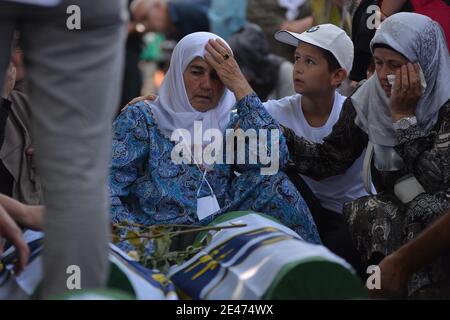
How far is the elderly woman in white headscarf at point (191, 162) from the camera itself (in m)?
4.04

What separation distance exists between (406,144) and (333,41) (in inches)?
34.7

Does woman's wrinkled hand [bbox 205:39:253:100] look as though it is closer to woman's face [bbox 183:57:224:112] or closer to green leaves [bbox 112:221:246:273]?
woman's face [bbox 183:57:224:112]

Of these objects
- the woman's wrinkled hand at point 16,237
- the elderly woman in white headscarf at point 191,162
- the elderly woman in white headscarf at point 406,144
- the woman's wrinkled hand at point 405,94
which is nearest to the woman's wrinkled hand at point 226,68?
the elderly woman in white headscarf at point 191,162

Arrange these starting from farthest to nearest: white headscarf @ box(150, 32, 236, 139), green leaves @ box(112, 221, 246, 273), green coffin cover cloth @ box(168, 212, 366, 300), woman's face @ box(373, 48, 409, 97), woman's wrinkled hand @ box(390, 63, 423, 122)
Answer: white headscarf @ box(150, 32, 236, 139), woman's face @ box(373, 48, 409, 97), woman's wrinkled hand @ box(390, 63, 423, 122), green leaves @ box(112, 221, 246, 273), green coffin cover cloth @ box(168, 212, 366, 300)

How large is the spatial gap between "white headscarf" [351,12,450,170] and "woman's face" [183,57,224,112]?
27.4 inches

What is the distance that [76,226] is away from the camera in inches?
101

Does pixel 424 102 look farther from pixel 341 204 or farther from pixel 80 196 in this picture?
pixel 80 196

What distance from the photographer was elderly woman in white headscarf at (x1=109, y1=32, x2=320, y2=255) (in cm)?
404

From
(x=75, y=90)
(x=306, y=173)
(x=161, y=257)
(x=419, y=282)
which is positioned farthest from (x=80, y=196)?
(x=306, y=173)

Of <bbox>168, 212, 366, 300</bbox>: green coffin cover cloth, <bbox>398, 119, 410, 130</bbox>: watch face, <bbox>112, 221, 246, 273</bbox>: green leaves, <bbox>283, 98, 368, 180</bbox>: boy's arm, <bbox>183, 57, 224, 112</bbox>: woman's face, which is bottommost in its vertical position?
<bbox>112, 221, 246, 273</bbox>: green leaves

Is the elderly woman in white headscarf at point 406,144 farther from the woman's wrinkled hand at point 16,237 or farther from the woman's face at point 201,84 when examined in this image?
the woman's wrinkled hand at point 16,237

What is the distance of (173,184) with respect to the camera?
13.4 feet

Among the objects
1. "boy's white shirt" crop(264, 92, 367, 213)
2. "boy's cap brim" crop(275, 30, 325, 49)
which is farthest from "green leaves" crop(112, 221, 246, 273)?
"boy's cap brim" crop(275, 30, 325, 49)

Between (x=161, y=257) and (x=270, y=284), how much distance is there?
0.77 m
